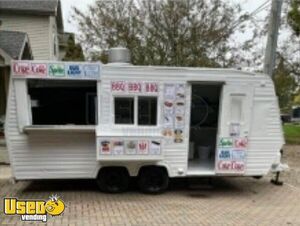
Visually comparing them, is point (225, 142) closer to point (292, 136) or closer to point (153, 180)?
point (153, 180)

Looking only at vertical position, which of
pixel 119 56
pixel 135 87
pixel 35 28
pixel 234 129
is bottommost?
pixel 234 129

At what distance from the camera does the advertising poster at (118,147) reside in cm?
720

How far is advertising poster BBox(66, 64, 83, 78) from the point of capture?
7.29 m

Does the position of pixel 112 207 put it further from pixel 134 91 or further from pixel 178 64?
pixel 178 64

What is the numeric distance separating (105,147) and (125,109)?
2.87 feet

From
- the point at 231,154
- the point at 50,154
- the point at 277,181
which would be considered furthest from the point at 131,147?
the point at 277,181

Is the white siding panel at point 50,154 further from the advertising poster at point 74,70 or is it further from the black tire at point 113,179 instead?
the advertising poster at point 74,70

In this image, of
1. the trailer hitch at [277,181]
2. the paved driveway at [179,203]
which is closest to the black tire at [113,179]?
the paved driveway at [179,203]

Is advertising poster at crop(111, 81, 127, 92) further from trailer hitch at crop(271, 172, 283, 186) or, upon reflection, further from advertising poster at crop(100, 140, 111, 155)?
trailer hitch at crop(271, 172, 283, 186)

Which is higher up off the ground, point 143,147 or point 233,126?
point 233,126

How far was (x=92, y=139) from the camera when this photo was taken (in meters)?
7.50

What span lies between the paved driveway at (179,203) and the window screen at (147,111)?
1522 millimetres

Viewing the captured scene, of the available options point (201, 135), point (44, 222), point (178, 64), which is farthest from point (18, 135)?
point (178, 64)

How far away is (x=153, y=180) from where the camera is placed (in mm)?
7789
